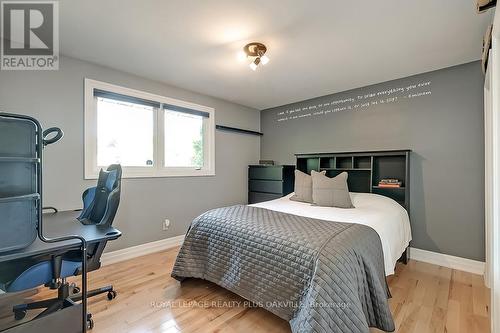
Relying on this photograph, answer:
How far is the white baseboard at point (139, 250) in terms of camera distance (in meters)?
2.66

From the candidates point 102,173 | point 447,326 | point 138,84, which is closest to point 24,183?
point 102,173

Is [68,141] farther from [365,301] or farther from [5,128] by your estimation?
[365,301]

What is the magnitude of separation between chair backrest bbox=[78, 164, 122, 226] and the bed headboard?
2756 mm

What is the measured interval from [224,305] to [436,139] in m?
2.98

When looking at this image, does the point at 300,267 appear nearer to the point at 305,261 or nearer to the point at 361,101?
the point at 305,261

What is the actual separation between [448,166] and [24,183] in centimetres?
372

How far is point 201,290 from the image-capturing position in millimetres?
2096

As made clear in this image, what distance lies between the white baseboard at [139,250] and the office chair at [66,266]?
58cm

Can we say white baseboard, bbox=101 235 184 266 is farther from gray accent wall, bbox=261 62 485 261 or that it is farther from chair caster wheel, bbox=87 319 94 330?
gray accent wall, bbox=261 62 485 261

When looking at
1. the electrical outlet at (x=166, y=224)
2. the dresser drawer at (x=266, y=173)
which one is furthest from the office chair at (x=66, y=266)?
the dresser drawer at (x=266, y=173)

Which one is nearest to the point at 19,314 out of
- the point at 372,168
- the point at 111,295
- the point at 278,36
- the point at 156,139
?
the point at 111,295

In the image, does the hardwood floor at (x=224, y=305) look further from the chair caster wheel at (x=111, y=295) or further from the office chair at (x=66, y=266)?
the office chair at (x=66, y=266)

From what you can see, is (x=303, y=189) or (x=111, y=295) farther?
(x=303, y=189)

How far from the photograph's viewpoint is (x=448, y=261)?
263 centimetres
